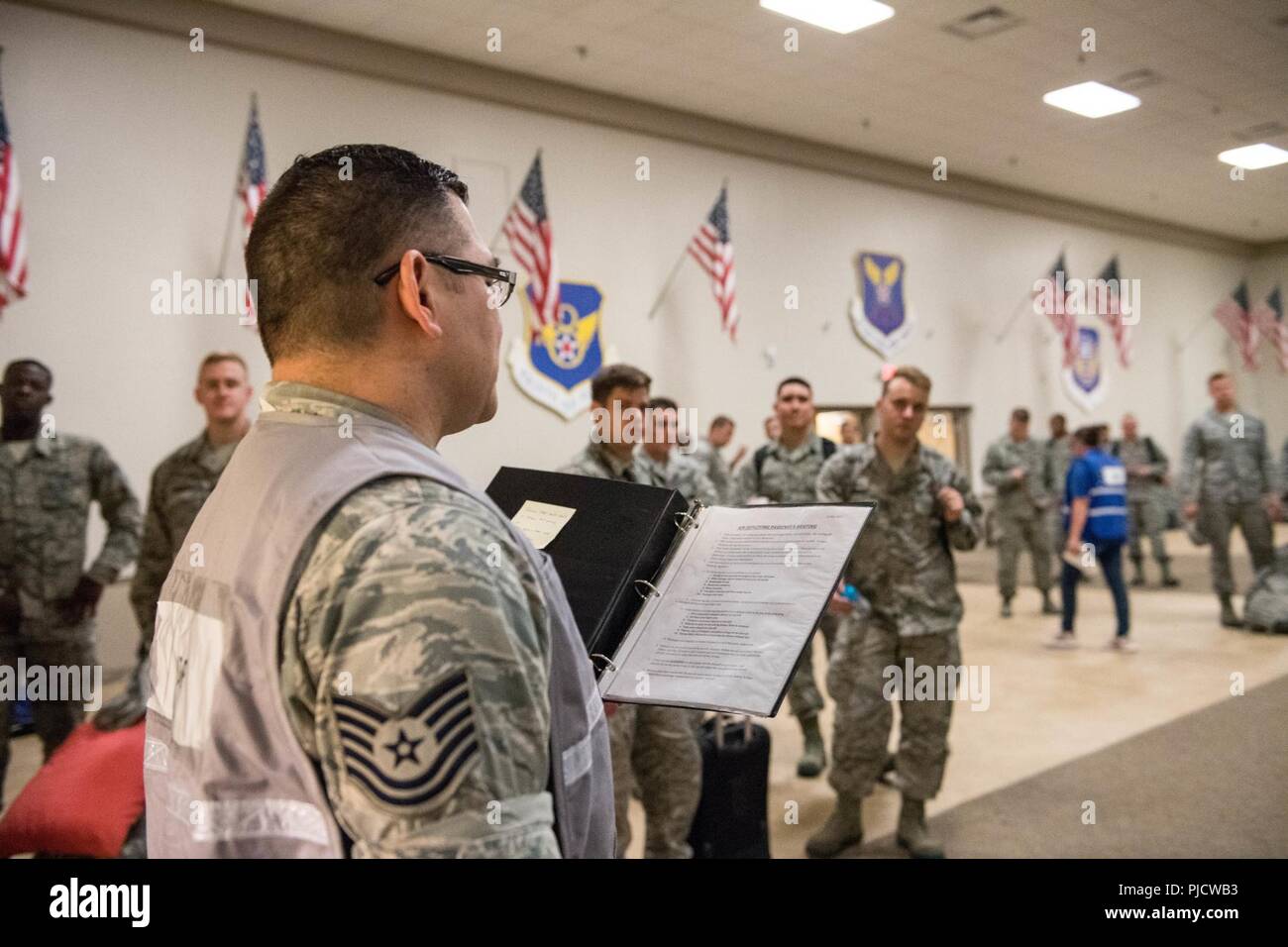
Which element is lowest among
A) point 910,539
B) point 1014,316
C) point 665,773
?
point 665,773

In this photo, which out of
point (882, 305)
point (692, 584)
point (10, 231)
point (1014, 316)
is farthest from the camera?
point (1014, 316)

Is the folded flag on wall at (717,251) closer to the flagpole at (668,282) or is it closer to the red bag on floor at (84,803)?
the flagpole at (668,282)

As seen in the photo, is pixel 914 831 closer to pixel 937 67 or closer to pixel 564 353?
pixel 564 353

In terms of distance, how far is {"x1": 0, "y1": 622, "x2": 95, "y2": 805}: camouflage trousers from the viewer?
4.04 m

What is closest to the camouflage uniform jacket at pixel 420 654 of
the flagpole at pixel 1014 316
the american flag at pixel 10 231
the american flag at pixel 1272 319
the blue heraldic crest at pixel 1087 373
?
the american flag at pixel 10 231

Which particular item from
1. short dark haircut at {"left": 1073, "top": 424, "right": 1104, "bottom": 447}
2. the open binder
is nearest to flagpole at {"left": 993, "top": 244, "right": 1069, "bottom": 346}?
short dark haircut at {"left": 1073, "top": 424, "right": 1104, "bottom": 447}

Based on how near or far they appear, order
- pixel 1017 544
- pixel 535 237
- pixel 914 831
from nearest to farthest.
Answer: pixel 914 831 → pixel 535 237 → pixel 1017 544

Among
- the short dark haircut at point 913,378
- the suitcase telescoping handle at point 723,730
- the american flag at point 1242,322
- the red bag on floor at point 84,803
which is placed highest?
the american flag at point 1242,322

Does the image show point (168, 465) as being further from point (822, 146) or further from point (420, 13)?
point (822, 146)

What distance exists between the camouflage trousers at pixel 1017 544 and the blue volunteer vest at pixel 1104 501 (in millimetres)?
1579

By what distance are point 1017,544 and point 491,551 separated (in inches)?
328

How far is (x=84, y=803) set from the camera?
232cm

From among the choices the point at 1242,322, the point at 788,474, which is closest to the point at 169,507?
the point at 788,474

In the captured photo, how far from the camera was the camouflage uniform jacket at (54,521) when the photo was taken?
415 centimetres
